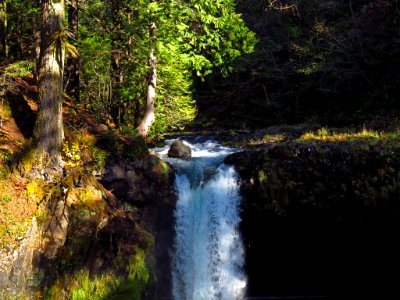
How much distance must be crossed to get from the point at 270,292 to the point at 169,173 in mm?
5061

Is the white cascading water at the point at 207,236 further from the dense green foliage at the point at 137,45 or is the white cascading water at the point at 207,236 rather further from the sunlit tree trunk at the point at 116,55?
the sunlit tree trunk at the point at 116,55

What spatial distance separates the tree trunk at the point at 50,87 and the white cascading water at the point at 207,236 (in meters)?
4.44

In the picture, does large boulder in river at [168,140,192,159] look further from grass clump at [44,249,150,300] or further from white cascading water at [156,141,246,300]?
grass clump at [44,249,150,300]

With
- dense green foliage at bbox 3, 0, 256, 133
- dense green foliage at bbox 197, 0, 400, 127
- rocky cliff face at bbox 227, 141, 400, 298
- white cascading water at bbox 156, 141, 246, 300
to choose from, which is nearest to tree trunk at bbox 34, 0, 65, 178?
dense green foliage at bbox 3, 0, 256, 133

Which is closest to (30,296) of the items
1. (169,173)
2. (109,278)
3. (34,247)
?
(34,247)

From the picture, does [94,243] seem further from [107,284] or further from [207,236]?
[207,236]

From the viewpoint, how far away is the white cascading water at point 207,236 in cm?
1073

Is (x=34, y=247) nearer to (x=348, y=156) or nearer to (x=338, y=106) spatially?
(x=348, y=156)

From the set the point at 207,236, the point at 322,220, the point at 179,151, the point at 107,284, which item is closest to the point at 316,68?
the point at 179,151

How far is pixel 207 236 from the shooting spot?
37.1 feet

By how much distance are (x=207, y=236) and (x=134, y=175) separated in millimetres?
3147

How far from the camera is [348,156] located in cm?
1166

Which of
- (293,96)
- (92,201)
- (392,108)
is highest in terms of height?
(293,96)

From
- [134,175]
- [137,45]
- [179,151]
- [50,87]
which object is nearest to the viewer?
[50,87]
